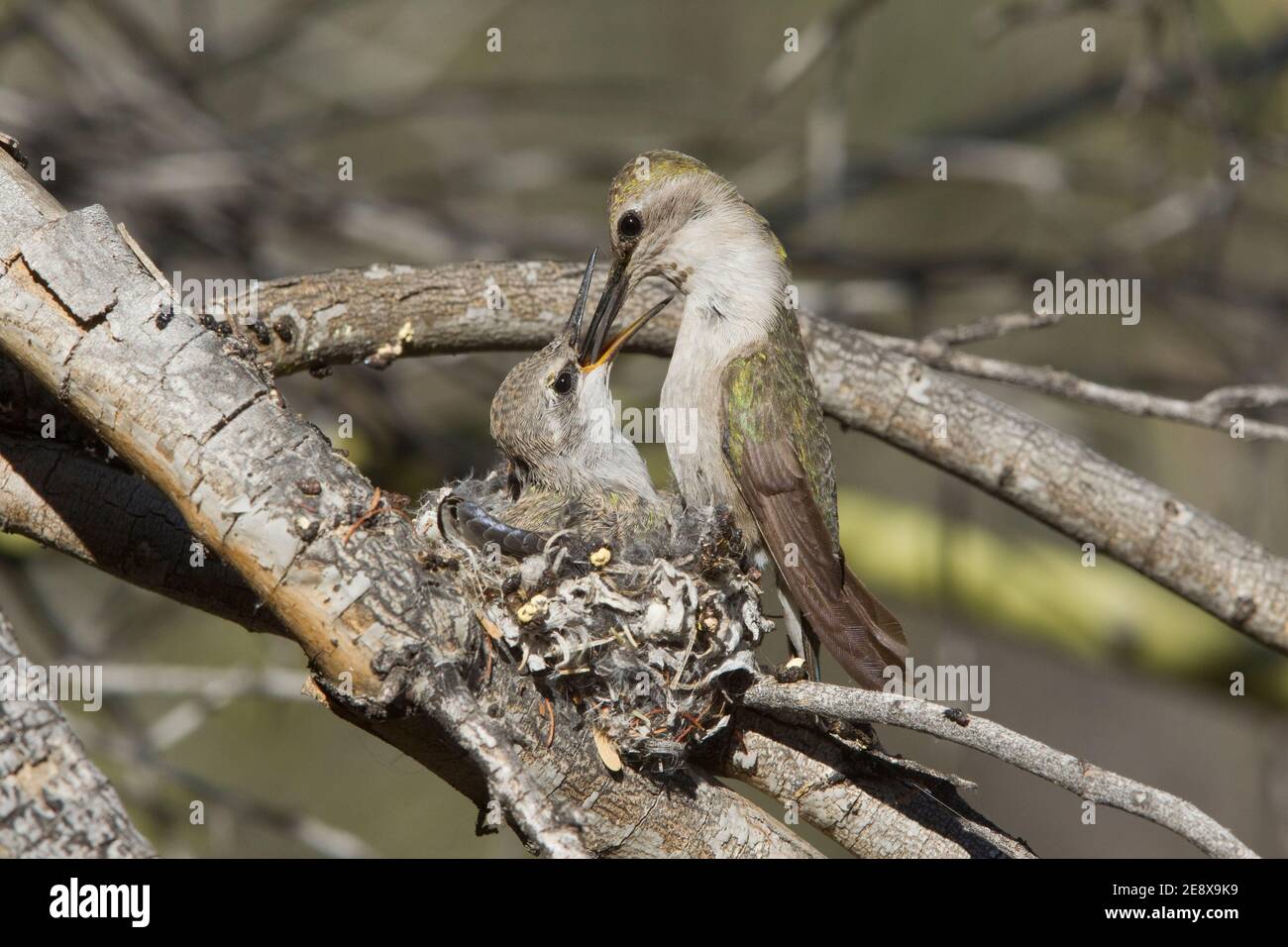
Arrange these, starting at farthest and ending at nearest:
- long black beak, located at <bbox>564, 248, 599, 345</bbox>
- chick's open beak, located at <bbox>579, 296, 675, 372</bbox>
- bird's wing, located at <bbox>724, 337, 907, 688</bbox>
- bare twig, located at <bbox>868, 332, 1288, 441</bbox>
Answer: chick's open beak, located at <bbox>579, 296, 675, 372</bbox> < long black beak, located at <bbox>564, 248, 599, 345</bbox> < bare twig, located at <bbox>868, 332, 1288, 441</bbox> < bird's wing, located at <bbox>724, 337, 907, 688</bbox>

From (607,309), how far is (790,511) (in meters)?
1.04

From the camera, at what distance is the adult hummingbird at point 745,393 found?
4.12 m

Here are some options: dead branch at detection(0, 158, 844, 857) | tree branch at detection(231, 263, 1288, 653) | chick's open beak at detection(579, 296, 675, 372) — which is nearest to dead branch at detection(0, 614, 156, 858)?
dead branch at detection(0, 158, 844, 857)

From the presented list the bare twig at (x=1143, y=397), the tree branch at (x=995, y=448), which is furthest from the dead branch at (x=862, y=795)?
the bare twig at (x=1143, y=397)

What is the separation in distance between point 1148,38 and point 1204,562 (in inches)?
108

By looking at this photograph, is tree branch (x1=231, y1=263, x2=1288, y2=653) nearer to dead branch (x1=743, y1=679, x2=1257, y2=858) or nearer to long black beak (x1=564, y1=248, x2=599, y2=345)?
long black beak (x1=564, y1=248, x2=599, y2=345)

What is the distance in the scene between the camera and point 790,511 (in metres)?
4.19

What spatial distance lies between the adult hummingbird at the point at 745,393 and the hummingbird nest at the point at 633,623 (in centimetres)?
19

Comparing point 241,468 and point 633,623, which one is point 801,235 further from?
point 241,468

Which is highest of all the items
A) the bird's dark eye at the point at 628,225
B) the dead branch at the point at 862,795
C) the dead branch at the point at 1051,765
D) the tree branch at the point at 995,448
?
the bird's dark eye at the point at 628,225

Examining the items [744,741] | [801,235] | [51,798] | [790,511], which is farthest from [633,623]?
[801,235]

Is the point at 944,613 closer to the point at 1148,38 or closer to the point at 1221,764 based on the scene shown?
the point at 1148,38

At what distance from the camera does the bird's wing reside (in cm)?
406

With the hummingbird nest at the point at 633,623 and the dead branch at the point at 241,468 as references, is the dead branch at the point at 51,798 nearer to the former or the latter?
the dead branch at the point at 241,468
